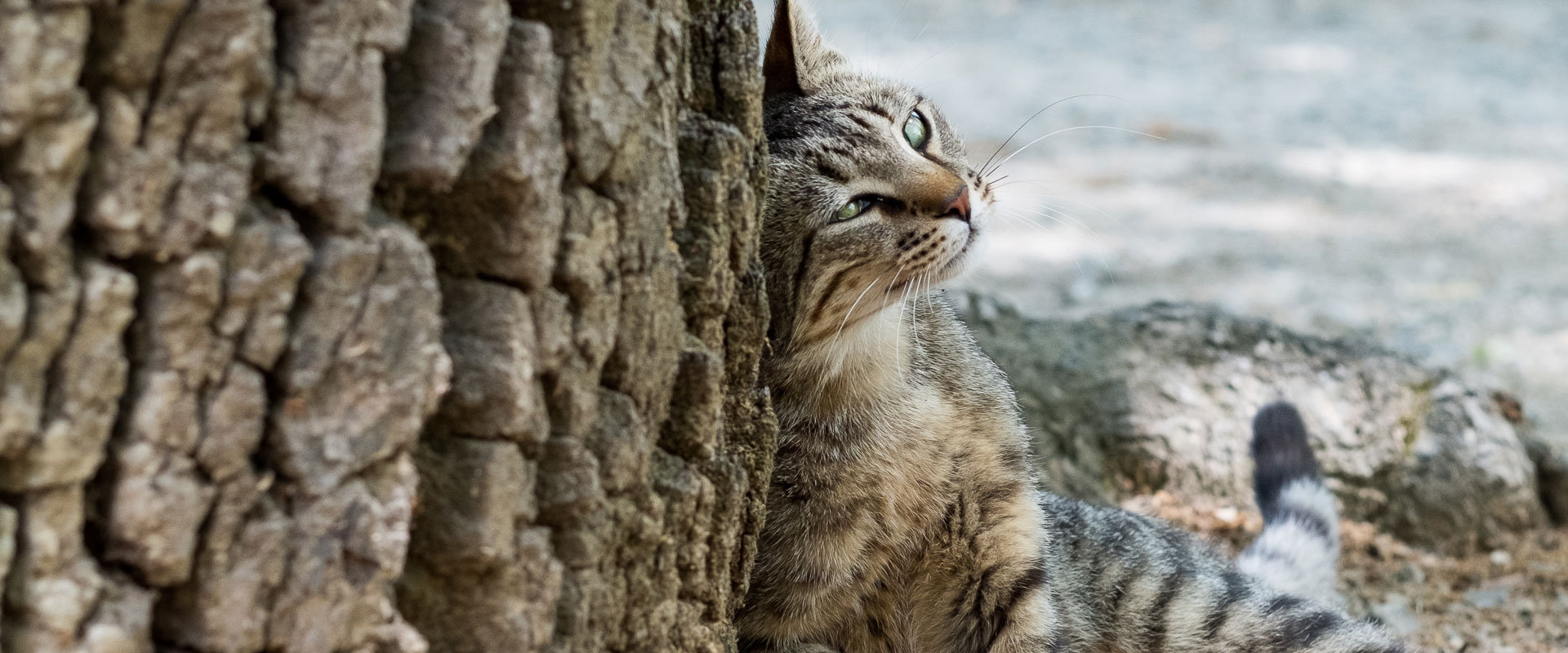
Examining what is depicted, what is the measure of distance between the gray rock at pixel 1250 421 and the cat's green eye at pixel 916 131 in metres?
1.57

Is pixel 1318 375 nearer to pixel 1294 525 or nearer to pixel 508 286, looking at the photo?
pixel 1294 525

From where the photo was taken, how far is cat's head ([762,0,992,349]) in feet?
8.13

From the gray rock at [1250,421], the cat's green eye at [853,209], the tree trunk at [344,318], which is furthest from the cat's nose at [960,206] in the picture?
the gray rock at [1250,421]

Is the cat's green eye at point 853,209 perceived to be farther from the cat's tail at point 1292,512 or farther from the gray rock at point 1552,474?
the gray rock at point 1552,474

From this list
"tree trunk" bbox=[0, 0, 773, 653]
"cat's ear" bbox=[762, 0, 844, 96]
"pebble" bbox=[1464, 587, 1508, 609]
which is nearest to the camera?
"tree trunk" bbox=[0, 0, 773, 653]

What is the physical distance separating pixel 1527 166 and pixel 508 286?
26.4 ft

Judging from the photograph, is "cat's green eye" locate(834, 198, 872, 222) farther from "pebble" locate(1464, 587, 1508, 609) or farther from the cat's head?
"pebble" locate(1464, 587, 1508, 609)

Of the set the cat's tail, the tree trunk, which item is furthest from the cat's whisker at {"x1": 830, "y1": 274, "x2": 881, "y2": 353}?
the cat's tail

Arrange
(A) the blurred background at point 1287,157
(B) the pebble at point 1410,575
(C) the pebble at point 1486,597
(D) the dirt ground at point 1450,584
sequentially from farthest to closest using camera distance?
(A) the blurred background at point 1287,157
(B) the pebble at point 1410,575
(C) the pebble at point 1486,597
(D) the dirt ground at point 1450,584

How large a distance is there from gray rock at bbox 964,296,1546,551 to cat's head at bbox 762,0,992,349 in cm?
167

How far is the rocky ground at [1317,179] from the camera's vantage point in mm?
4102

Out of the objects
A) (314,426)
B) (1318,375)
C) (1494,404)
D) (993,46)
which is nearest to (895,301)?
(314,426)

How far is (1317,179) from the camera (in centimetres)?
777

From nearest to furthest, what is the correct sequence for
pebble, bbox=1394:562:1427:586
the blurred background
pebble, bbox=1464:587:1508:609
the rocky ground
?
pebble, bbox=1464:587:1508:609 → pebble, bbox=1394:562:1427:586 → the rocky ground → the blurred background
